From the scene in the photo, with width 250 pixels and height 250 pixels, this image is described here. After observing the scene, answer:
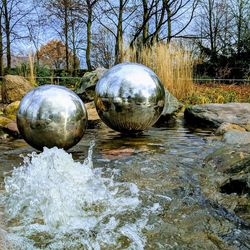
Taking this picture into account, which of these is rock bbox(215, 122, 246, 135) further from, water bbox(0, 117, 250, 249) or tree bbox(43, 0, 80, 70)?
tree bbox(43, 0, 80, 70)

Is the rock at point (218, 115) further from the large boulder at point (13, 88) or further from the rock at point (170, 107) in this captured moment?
the large boulder at point (13, 88)

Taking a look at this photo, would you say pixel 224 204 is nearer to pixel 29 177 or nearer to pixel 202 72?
pixel 29 177

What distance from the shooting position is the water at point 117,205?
226cm

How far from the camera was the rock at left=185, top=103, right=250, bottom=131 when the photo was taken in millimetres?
7482

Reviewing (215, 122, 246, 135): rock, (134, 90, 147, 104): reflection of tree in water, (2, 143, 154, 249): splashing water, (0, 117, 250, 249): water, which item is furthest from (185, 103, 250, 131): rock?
(2, 143, 154, 249): splashing water

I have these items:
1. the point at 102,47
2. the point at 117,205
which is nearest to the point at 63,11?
the point at 102,47

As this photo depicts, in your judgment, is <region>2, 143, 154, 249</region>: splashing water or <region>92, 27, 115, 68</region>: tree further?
<region>92, 27, 115, 68</region>: tree

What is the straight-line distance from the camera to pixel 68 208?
107 inches

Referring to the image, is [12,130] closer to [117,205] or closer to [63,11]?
[117,205]

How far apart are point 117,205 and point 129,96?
2751mm

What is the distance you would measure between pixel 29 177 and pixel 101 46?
71.1ft

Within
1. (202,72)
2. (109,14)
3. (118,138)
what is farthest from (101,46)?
(118,138)

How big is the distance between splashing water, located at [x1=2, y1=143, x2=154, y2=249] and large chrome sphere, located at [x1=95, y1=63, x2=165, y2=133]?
190 centimetres

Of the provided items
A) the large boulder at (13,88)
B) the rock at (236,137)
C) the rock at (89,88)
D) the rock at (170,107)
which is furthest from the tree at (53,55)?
the rock at (236,137)
